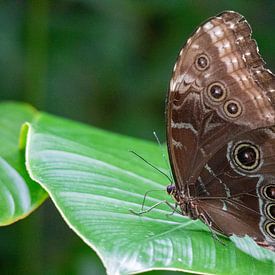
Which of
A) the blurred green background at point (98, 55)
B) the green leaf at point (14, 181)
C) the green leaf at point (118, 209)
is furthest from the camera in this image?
the blurred green background at point (98, 55)

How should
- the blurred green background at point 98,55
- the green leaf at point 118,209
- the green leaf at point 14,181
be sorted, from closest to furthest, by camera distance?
the green leaf at point 118,209 → the green leaf at point 14,181 → the blurred green background at point 98,55

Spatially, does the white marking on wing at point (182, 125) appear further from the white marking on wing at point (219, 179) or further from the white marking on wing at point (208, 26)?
the white marking on wing at point (208, 26)

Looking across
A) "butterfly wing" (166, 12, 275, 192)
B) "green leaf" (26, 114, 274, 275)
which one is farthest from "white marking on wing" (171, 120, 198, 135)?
"green leaf" (26, 114, 274, 275)

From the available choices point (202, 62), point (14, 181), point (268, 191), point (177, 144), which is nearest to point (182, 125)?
point (177, 144)

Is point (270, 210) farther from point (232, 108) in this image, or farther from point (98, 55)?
point (98, 55)

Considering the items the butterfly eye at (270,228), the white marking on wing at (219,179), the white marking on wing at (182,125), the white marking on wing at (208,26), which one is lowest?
the butterfly eye at (270,228)

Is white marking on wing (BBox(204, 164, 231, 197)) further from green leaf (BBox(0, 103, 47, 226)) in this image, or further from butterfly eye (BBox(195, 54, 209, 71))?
green leaf (BBox(0, 103, 47, 226))

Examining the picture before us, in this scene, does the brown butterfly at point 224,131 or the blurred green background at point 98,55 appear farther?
the blurred green background at point 98,55

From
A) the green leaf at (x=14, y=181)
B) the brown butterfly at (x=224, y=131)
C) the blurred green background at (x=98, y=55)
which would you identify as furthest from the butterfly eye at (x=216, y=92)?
the blurred green background at (x=98, y=55)
